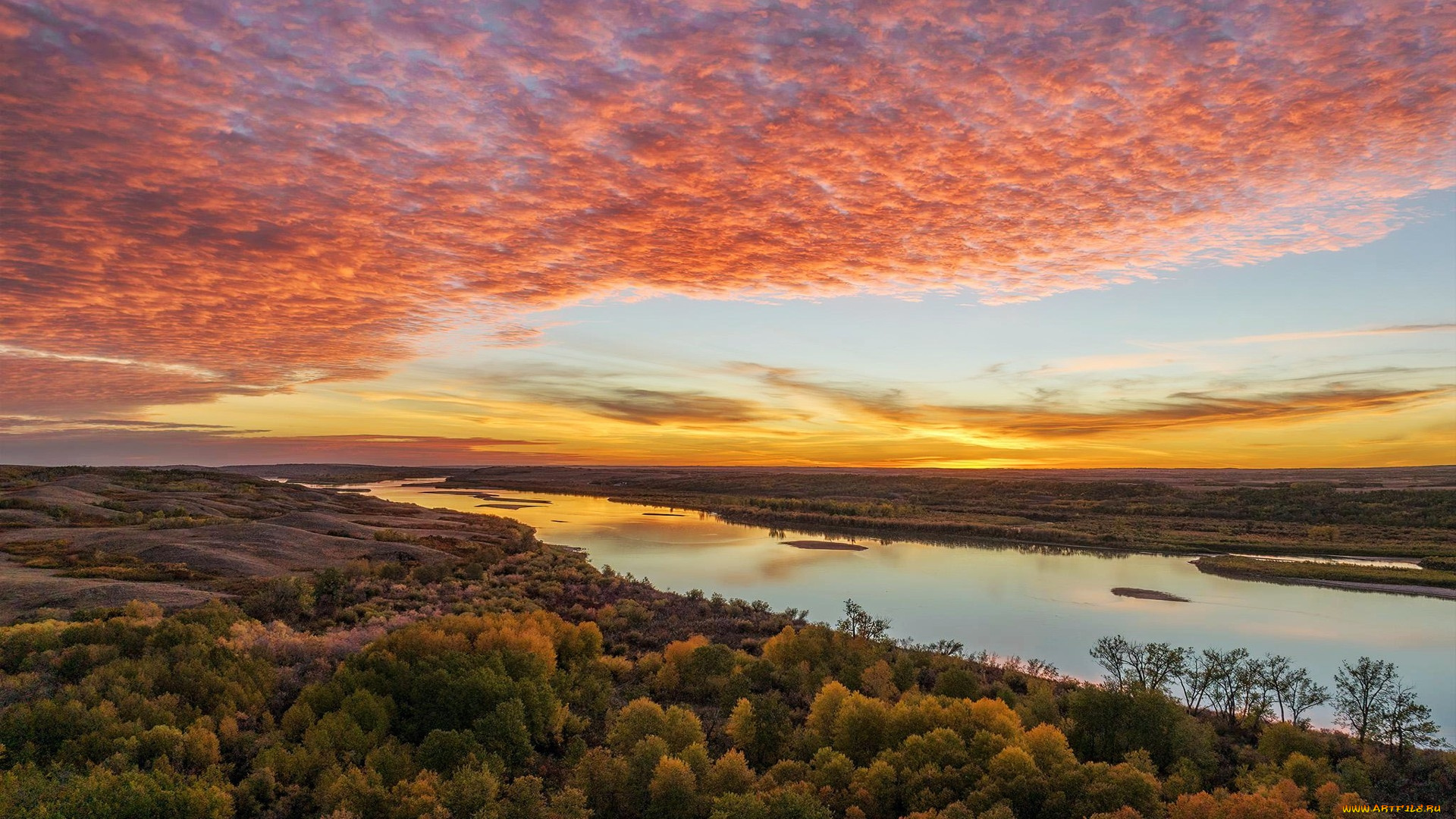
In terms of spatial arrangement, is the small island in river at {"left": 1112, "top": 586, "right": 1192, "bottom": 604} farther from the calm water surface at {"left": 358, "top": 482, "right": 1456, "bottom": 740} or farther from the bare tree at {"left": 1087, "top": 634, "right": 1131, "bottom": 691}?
the bare tree at {"left": 1087, "top": 634, "right": 1131, "bottom": 691}

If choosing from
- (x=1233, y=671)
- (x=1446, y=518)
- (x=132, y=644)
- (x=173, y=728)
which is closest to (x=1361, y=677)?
(x=1233, y=671)

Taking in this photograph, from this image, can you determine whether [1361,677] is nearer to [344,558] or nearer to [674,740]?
[674,740]

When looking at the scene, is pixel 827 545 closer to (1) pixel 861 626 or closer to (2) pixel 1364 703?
(1) pixel 861 626

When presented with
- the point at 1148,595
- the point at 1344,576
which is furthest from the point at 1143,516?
the point at 1148,595

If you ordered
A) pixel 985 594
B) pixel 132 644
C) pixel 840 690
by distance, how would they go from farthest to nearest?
pixel 985 594
pixel 132 644
pixel 840 690

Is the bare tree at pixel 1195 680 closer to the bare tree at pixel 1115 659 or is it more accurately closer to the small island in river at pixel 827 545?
the bare tree at pixel 1115 659

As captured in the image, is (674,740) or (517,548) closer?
(674,740)
